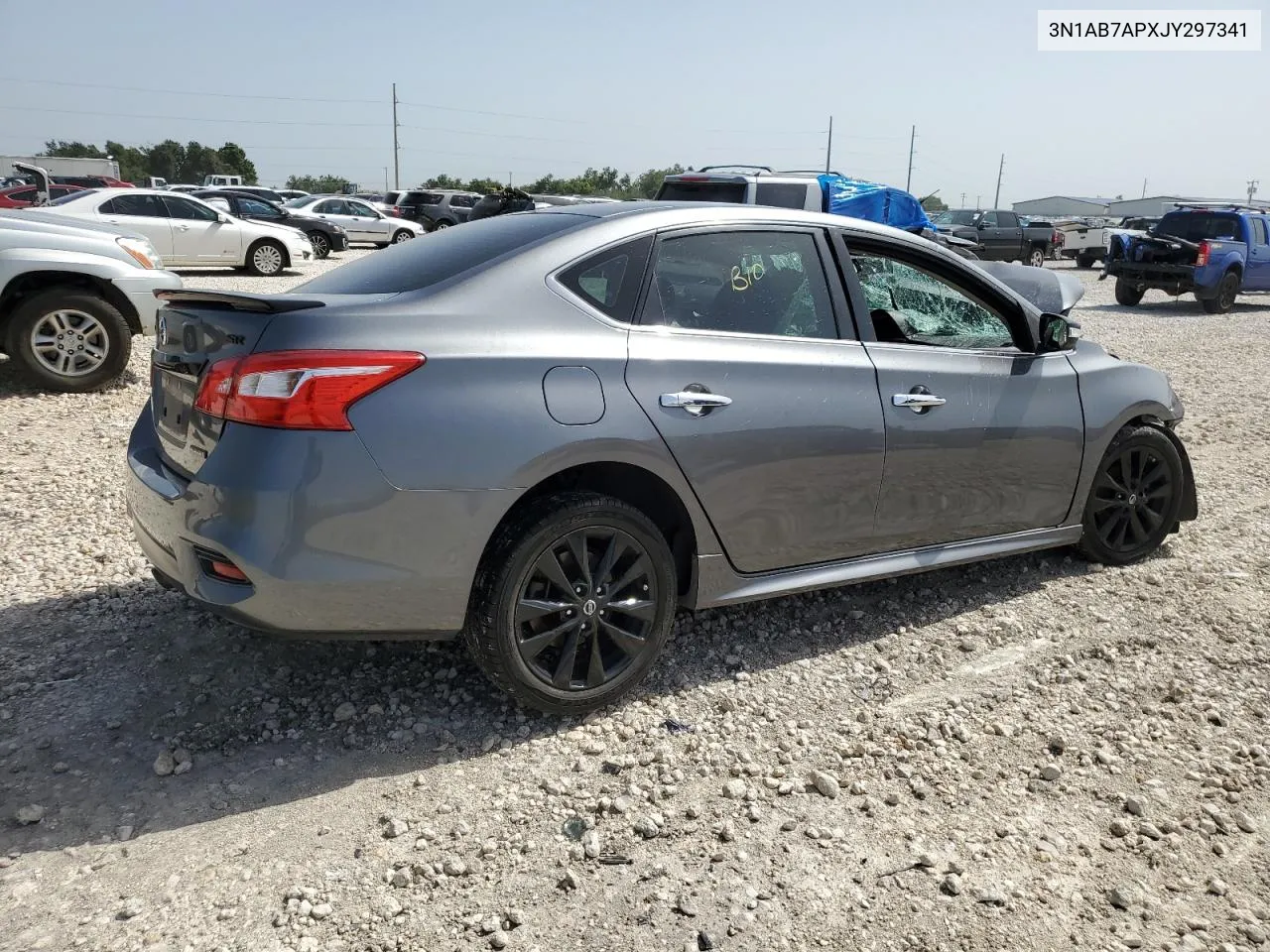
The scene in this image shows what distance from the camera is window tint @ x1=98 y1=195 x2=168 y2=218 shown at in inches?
631

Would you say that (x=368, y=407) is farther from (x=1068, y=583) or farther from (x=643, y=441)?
(x=1068, y=583)

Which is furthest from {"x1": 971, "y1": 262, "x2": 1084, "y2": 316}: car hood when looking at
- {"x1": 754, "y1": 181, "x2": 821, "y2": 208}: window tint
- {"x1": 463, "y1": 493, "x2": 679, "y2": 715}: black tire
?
{"x1": 754, "y1": 181, "x2": 821, "y2": 208}: window tint

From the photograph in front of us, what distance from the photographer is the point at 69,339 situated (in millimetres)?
7375

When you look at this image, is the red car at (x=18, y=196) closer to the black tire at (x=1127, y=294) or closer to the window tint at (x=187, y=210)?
the window tint at (x=187, y=210)

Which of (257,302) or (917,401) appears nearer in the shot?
(257,302)

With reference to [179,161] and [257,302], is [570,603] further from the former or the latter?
[179,161]

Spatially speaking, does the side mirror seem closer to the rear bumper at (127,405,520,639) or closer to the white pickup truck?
the rear bumper at (127,405,520,639)

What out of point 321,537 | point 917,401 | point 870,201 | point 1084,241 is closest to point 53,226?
point 321,537

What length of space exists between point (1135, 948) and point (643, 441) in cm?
186

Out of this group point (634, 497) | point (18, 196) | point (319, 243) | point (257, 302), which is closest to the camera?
point (257, 302)

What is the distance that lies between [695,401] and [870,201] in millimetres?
15320

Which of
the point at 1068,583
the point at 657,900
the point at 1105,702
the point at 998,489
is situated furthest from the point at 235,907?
the point at 1068,583

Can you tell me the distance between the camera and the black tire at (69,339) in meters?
7.19

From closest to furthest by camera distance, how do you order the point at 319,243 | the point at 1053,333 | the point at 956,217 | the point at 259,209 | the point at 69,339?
the point at 1053,333, the point at 69,339, the point at 259,209, the point at 319,243, the point at 956,217
